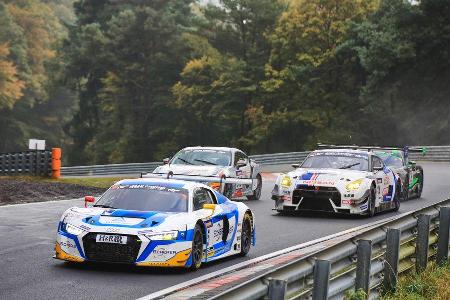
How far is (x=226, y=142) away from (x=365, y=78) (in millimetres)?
15303

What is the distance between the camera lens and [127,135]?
80500 mm

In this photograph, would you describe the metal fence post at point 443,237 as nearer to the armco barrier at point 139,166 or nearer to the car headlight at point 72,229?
the car headlight at point 72,229

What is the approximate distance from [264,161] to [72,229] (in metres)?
39.0

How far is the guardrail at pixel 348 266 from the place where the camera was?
274 inches

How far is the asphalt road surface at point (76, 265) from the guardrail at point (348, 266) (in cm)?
50

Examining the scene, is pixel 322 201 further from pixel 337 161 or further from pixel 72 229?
pixel 72 229

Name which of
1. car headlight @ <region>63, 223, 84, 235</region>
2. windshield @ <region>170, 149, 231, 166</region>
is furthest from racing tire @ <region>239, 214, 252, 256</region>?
windshield @ <region>170, 149, 231, 166</region>

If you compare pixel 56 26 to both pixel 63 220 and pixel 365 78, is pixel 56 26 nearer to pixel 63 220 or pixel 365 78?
pixel 365 78

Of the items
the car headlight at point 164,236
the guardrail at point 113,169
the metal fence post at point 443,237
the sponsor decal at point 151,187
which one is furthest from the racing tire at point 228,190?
the guardrail at point 113,169

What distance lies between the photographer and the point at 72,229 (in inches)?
456

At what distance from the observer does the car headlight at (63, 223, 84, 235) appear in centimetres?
1148

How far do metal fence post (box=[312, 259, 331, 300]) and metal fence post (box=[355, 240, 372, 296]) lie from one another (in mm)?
1498

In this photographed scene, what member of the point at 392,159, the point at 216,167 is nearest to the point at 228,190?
the point at 216,167

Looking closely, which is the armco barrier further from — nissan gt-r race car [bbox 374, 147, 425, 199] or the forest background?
nissan gt-r race car [bbox 374, 147, 425, 199]
